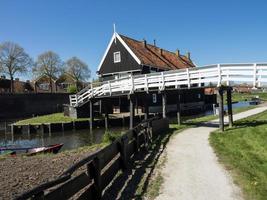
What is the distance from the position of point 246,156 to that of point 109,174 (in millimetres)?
5319

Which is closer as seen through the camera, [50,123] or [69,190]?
[69,190]

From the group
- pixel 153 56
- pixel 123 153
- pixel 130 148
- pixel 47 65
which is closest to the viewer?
pixel 123 153

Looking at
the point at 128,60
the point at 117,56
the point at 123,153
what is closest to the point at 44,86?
the point at 117,56

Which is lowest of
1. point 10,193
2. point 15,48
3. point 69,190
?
point 10,193

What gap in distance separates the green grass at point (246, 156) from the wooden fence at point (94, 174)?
3252 millimetres

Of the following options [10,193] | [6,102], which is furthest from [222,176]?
[6,102]

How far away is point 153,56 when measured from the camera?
44.3m

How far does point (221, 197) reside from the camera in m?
7.94

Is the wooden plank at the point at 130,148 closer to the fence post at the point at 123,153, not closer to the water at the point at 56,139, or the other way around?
the fence post at the point at 123,153

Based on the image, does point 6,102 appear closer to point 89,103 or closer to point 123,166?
point 89,103

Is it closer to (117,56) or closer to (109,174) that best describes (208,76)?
(109,174)

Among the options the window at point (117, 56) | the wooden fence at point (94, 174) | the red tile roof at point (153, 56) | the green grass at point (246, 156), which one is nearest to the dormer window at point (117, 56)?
the window at point (117, 56)

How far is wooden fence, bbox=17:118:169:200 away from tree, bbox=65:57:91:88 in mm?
81675

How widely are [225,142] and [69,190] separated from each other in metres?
10.4
